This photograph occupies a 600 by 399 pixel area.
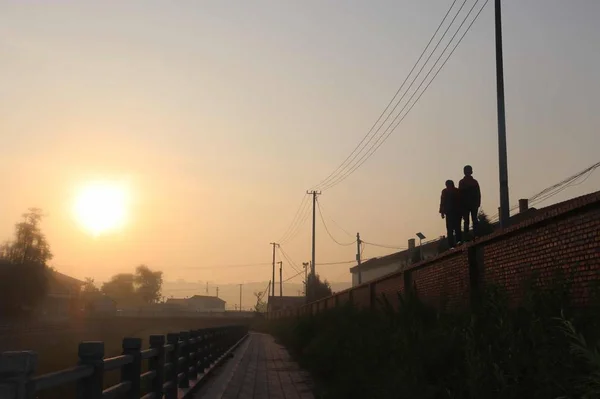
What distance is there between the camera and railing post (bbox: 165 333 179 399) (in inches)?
386

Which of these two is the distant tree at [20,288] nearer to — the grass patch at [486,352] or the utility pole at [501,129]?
the utility pole at [501,129]

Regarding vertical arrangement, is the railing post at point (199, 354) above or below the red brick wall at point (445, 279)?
below

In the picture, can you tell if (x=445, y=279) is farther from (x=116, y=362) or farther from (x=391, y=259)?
(x=391, y=259)

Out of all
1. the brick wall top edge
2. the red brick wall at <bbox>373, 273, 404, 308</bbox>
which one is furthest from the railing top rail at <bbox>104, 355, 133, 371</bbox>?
the red brick wall at <bbox>373, 273, 404, 308</bbox>

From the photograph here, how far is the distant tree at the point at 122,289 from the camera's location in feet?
581

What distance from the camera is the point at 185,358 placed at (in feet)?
38.9

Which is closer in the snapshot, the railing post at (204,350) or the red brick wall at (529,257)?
the red brick wall at (529,257)

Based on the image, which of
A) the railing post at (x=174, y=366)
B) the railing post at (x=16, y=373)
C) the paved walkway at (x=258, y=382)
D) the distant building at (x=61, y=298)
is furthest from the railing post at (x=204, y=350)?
the distant building at (x=61, y=298)

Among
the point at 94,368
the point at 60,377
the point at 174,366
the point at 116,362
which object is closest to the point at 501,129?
the point at 174,366

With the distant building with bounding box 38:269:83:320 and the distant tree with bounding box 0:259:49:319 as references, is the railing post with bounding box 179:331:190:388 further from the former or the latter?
the distant building with bounding box 38:269:83:320

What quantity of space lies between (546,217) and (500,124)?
26.8ft

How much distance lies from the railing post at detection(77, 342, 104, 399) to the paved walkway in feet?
22.3

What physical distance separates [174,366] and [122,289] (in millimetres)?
179592

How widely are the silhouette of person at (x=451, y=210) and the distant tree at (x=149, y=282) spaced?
182 metres
